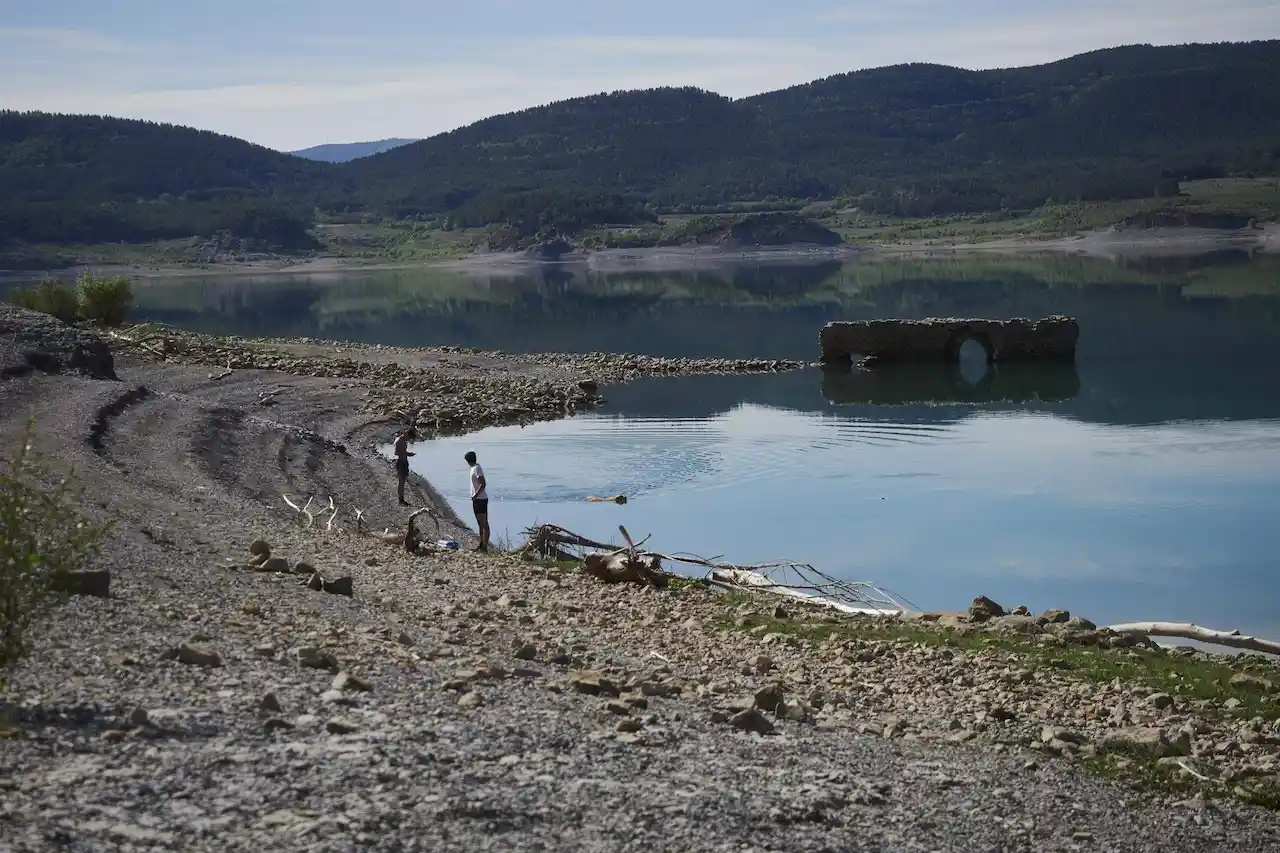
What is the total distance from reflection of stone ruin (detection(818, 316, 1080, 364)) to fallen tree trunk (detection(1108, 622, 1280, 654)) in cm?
3533

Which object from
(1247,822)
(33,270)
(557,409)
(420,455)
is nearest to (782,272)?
(33,270)

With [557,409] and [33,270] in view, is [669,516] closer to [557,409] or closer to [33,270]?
[557,409]

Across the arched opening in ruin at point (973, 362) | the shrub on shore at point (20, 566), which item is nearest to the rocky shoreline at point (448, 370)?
the arched opening in ruin at point (973, 362)

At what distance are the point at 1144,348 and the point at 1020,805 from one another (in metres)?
46.6

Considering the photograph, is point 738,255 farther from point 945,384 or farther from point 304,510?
point 304,510

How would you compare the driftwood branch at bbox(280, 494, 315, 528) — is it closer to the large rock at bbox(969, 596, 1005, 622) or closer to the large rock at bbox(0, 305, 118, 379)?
the large rock at bbox(969, 596, 1005, 622)

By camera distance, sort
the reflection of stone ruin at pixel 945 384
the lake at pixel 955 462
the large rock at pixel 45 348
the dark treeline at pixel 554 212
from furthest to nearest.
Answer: the dark treeline at pixel 554 212
the reflection of stone ruin at pixel 945 384
the large rock at pixel 45 348
the lake at pixel 955 462

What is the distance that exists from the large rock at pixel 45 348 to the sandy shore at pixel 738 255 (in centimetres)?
9267

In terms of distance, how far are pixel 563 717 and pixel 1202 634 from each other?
7.81 meters

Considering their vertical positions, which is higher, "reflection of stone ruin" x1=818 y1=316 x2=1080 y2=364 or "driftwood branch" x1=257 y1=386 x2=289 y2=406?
"reflection of stone ruin" x1=818 y1=316 x2=1080 y2=364

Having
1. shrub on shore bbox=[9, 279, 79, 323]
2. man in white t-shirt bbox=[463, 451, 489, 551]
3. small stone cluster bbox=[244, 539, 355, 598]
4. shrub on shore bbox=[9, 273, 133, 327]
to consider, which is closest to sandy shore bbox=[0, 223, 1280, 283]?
shrub on shore bbox=[9, 279, 79, 323]

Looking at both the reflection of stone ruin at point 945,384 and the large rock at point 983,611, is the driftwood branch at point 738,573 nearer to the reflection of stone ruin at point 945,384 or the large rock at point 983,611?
the large rock at point 983,611

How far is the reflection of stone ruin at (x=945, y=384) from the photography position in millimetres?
41731

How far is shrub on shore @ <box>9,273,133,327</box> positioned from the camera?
49.2 m
